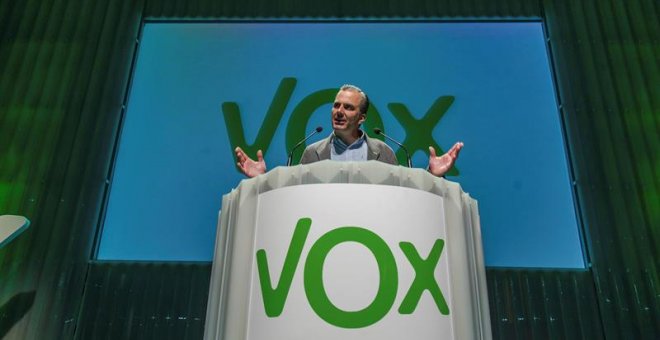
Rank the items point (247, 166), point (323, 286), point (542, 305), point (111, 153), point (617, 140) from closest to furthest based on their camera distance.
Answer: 1. point (323, 286)
2. point (247, 166)
3. point (542, 305)
4. point (617, 140)
5. point (111, 153)

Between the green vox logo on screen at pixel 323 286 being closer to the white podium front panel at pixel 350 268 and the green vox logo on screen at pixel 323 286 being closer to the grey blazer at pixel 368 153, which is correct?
the white podium front panel at pixel 350 268

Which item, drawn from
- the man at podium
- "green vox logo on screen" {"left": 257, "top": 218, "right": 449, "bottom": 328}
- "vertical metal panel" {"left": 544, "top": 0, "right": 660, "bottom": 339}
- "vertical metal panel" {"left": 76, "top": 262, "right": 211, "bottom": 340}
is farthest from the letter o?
"vertical metal panel" {"left": 544, "top": 0, "right": 660, "bottom": 339}

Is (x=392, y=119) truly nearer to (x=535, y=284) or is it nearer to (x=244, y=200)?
(x=535, y=284)

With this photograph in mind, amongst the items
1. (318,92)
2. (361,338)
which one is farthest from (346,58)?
(361,338)

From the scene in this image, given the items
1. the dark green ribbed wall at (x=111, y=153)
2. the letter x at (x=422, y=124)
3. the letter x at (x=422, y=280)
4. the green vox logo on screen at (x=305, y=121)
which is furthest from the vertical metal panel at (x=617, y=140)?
the letter x at (x=422, y=280)

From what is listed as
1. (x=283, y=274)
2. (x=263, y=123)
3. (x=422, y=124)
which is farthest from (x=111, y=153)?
(x=283, y=274)

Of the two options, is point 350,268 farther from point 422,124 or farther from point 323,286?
point 422,124

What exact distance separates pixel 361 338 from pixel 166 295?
107 inches

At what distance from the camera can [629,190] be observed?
3965mm

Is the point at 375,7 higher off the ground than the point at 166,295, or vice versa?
the point at 375,7

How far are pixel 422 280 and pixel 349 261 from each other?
199 mm

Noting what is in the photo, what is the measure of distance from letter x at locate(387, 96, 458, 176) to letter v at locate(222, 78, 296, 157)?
867mm

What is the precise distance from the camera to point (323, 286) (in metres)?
1.36

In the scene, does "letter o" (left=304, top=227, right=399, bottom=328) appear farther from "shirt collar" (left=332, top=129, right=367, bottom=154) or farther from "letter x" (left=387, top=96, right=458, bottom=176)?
"letter x" (left=387, top=96, right=458, bottom=176)
